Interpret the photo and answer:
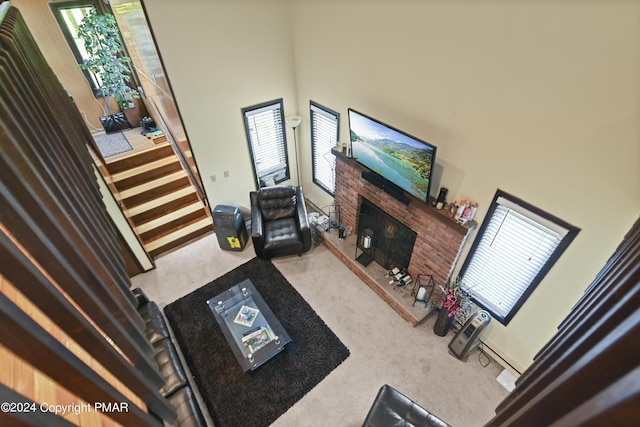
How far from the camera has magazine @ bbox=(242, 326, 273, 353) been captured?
139 inches

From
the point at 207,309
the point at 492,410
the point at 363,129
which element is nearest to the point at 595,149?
the point at 363,129

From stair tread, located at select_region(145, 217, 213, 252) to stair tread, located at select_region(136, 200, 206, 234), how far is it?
0.21 m

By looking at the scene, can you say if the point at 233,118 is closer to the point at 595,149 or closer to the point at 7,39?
the point at 7,39

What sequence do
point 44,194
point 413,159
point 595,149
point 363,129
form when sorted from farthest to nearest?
point 363,129 → point 413,159 → point 595,149 → point 44,194

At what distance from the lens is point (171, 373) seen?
9.85 ft

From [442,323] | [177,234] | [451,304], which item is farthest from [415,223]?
[177,234]

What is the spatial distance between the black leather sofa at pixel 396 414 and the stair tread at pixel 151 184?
16.2 feet

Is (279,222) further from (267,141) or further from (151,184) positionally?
(151,184)

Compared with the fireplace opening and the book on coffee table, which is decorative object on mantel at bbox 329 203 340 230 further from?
the book on coffee table

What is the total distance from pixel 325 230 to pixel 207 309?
225 centimetres

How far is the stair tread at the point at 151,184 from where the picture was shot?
518cm

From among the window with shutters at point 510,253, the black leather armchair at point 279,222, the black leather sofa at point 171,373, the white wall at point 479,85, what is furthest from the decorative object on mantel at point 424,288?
the black leather sofa at point 171,373

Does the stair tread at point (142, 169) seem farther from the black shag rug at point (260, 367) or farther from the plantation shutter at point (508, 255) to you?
the plantation shutter at point (508, 255)

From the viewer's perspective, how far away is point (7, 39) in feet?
4.69
